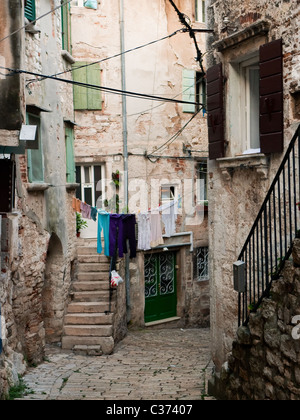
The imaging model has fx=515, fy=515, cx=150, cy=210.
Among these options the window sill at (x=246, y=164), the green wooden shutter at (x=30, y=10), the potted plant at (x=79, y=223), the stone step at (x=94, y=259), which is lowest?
the stone step at (x=94, y=259)

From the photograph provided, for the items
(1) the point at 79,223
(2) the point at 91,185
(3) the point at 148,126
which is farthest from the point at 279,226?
(3) the point at 148,126

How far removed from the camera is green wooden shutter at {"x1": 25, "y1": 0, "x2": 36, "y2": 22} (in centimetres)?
1109

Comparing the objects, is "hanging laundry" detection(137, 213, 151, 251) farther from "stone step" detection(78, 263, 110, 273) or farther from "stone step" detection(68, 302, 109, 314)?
"stone step" detection(68, 302, 109, 314)

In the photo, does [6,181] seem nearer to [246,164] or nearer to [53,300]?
[246,164]

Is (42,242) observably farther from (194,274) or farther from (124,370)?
(194,274)

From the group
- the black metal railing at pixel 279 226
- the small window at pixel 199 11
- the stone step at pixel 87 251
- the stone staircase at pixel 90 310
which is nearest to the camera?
the black metal railing at pixel 279 226

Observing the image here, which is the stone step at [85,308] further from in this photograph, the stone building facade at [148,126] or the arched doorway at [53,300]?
the stone building facade at [148,126]

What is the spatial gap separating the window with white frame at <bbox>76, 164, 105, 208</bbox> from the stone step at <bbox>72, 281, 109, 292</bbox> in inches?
130

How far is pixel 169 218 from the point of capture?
653 inches

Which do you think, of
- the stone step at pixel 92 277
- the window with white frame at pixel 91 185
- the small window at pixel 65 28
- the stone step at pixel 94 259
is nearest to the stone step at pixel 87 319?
the stone step at pixel 92 277

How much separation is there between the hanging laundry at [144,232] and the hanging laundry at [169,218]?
832mm

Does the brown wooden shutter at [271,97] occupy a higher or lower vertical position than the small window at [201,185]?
higher

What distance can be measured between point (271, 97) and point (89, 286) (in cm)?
817

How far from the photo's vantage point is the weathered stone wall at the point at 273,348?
5234 mm
